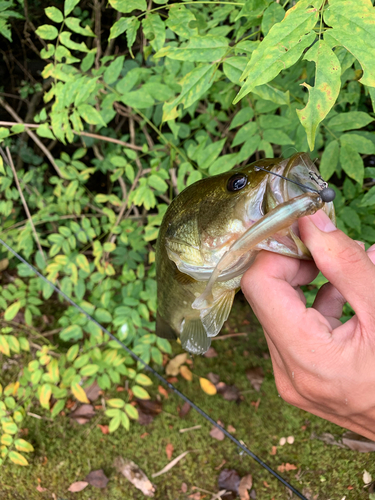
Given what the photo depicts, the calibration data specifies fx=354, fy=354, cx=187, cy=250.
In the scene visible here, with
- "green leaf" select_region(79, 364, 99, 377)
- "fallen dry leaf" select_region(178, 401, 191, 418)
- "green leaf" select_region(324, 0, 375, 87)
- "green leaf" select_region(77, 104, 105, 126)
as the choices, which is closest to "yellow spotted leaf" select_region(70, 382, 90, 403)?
"green leaf" select_region(79, 364, 99, 377)

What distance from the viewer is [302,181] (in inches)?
27.2

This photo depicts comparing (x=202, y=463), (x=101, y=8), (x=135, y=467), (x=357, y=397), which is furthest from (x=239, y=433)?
(x=101, y=8)

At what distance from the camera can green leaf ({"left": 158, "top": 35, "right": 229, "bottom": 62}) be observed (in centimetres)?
85

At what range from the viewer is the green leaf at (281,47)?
58 centimetres

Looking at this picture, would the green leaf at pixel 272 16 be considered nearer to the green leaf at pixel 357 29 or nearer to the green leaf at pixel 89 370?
the green leaf at pixel 357 29

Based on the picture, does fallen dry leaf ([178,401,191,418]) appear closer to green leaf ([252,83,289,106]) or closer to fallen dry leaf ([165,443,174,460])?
fallen dry leaf ([165,443,174,460])

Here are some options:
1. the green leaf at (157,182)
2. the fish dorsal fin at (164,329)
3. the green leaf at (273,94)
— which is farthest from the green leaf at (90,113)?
the fish dorsal fin at (164,329)

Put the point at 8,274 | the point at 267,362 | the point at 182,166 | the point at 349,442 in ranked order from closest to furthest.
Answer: the point at 182,166, the point at 349,442, the point at 267,362, the point at 8,274

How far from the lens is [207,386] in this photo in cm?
222

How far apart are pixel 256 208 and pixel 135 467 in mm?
1894

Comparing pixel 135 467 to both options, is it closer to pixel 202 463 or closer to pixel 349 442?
pixel 202 463

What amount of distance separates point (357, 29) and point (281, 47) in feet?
0.40

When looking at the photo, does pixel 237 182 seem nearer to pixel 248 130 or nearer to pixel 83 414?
pixel 248 130

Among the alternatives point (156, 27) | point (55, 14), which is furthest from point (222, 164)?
point (55, 14)
